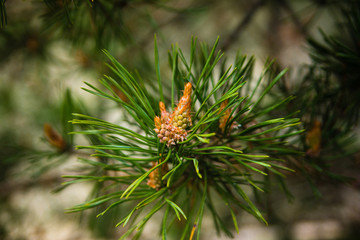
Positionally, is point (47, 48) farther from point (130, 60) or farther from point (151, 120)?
point (151, 120)

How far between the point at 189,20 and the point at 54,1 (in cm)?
79

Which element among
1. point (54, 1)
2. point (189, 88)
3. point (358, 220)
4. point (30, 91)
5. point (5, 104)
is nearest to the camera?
point (189, 88)

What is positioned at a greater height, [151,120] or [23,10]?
[23,10]

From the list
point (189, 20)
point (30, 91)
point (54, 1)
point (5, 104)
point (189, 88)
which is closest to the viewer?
point (189, 88)

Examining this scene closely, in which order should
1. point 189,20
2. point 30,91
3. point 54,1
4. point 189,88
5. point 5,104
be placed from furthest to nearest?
point 189,20, point 30,91, point 5,104, point 54,1, point 189,88

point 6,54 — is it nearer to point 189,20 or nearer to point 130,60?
point 130,60

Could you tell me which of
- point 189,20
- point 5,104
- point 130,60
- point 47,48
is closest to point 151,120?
point 130,60

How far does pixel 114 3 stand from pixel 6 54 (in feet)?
1.30

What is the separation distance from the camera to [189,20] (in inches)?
44.1

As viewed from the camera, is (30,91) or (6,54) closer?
(6,54)

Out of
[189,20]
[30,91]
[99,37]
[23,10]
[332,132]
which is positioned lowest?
[332,132]

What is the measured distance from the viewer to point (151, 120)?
0.29 meters

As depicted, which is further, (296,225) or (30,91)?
(30,91)

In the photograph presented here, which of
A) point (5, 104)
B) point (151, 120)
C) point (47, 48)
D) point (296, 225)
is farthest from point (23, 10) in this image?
point (296, 225)
